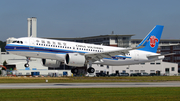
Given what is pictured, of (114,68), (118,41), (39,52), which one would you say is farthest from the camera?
(118,41)

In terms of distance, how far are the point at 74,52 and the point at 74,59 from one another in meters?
1.90

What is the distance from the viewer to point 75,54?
52094mm

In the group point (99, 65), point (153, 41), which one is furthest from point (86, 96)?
point (99, 65)

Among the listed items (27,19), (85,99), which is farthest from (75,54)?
(27,19)

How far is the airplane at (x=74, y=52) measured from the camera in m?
48.5

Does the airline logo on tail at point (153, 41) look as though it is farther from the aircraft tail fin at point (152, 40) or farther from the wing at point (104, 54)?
the wing at point (104, 54)

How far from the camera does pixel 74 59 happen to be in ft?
169

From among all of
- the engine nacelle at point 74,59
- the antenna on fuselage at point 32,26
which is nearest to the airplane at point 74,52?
the engine nacelle at point 74,59

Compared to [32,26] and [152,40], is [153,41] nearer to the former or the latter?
[152,40]

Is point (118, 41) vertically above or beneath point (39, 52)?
above

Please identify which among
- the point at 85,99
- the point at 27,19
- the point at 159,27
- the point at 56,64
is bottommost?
the point at 85,99

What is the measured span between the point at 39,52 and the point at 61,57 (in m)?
4.46

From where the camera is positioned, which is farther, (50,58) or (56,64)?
(56,64)

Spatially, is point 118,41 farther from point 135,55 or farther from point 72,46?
point 72,46
